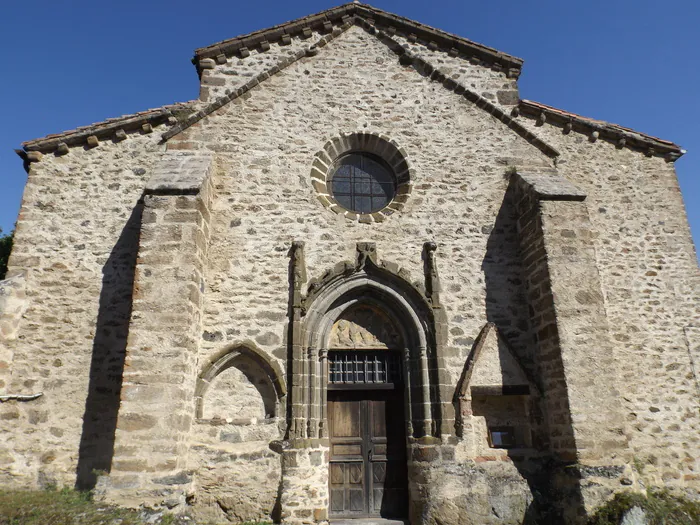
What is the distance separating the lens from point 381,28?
1015 centimetres

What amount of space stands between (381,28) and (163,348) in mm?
7485

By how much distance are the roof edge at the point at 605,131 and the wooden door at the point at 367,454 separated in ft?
19.1

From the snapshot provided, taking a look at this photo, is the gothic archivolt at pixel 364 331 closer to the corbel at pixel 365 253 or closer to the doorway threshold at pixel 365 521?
the corbel at pixel 365 253

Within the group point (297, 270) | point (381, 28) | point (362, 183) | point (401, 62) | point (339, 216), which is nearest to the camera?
point (297, 270)

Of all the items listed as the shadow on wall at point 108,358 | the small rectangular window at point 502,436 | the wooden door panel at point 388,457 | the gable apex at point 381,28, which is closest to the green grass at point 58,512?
the shadow on wall at point 108,358

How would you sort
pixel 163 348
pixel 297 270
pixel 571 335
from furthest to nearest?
pixel 297 270, pixel 571 335, pixel 163 348

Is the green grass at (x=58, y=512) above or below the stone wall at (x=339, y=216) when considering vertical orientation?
below

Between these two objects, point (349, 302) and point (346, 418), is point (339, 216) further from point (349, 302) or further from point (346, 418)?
point (346, 418)

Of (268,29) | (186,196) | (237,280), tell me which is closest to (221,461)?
(237,280)

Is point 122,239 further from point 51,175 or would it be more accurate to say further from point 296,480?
point 296,480

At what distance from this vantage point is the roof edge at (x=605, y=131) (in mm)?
9406

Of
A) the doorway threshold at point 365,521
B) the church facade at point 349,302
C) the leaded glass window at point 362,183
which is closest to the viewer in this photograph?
the church facade at point 349,302

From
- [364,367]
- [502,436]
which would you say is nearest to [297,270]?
[364,367]

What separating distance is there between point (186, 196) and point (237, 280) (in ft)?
4.78
